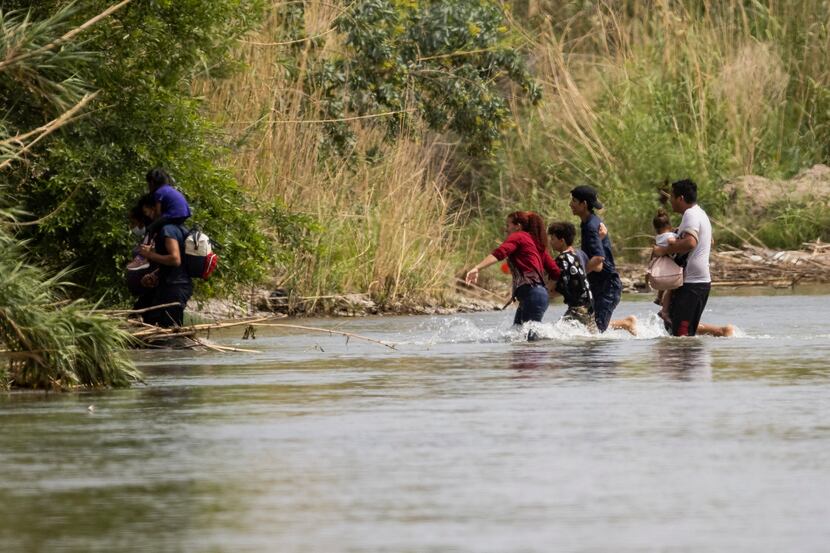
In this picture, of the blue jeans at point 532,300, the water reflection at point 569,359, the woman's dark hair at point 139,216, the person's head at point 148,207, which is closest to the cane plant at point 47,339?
the water reflection at point 569,359

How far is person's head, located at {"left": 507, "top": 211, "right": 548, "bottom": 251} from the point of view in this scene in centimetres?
1853

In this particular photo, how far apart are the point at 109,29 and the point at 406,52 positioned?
896cm

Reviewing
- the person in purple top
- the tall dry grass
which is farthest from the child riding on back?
the tall dry grass

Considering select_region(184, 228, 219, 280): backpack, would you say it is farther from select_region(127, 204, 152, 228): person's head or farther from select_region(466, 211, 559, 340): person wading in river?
select_region(466, 211, 559, 340): person wading in river

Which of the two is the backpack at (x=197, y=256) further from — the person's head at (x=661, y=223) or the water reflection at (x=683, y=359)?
the person's head at (x=661, y=223)

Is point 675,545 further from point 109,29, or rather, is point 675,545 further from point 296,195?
point 296,195

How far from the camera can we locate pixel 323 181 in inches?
1006

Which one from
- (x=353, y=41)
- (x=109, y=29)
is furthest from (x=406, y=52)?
(x=109, y=29)

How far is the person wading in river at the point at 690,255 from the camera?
17703mm

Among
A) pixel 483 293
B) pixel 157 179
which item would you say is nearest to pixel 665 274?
pixel 157 179

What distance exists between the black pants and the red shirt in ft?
3.56

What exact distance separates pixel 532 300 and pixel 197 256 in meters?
2.98

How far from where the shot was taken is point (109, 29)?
763 inches

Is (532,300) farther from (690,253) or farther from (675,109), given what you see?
(675,109)
